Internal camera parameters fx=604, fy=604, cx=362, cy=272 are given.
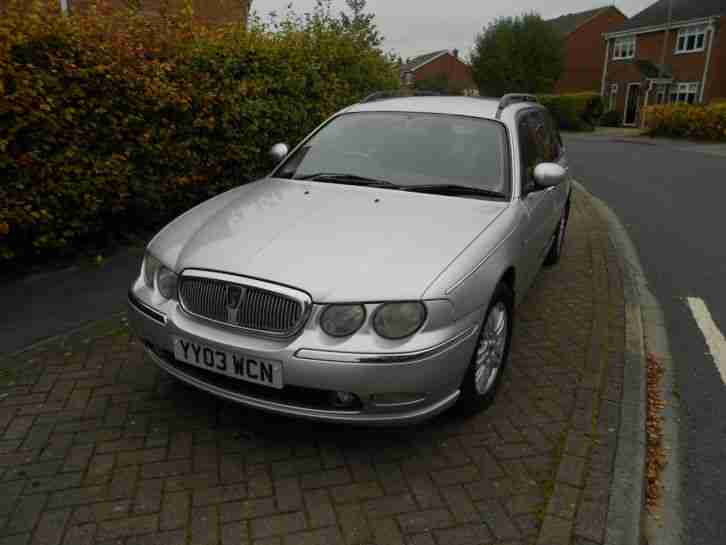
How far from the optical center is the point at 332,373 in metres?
2.68

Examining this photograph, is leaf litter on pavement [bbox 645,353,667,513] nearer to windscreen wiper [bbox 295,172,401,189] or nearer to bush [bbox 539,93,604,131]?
windscreen wiper [bbox 295,172,401,189]

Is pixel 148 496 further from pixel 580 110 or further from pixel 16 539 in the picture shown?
pixel 580 110

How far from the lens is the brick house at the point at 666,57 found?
34.8 m

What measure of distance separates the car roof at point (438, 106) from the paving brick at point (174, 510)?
10.2 feet

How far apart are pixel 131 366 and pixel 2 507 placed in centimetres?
137

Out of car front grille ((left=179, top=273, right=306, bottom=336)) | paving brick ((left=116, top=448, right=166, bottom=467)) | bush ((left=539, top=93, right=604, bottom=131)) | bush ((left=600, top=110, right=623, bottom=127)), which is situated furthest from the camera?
bush ((left=600, top=110, right=623, bottom=127))

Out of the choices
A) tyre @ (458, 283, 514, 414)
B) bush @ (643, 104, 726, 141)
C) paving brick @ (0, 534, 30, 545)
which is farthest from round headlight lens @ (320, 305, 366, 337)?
bush @ (643, 104, 726, 141)

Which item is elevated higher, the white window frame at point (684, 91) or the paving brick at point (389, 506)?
the white window frame at point (684, 91)

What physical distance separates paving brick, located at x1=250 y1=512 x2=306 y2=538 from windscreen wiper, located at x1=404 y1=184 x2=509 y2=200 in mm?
2093

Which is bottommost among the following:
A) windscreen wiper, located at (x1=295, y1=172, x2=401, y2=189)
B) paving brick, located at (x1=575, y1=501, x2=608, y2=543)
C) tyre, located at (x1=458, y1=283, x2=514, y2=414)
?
paving brick, located at (x1=575, y1=501, x2=608, y2=543)

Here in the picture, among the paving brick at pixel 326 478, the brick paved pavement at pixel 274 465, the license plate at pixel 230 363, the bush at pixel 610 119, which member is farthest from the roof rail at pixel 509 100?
the bush at pixel 610 119

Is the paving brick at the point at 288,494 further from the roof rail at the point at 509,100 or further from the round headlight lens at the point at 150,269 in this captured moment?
the roof rail at the point at 509,100

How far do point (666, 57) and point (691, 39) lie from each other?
1.98 m

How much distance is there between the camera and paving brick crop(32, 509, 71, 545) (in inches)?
97.7
